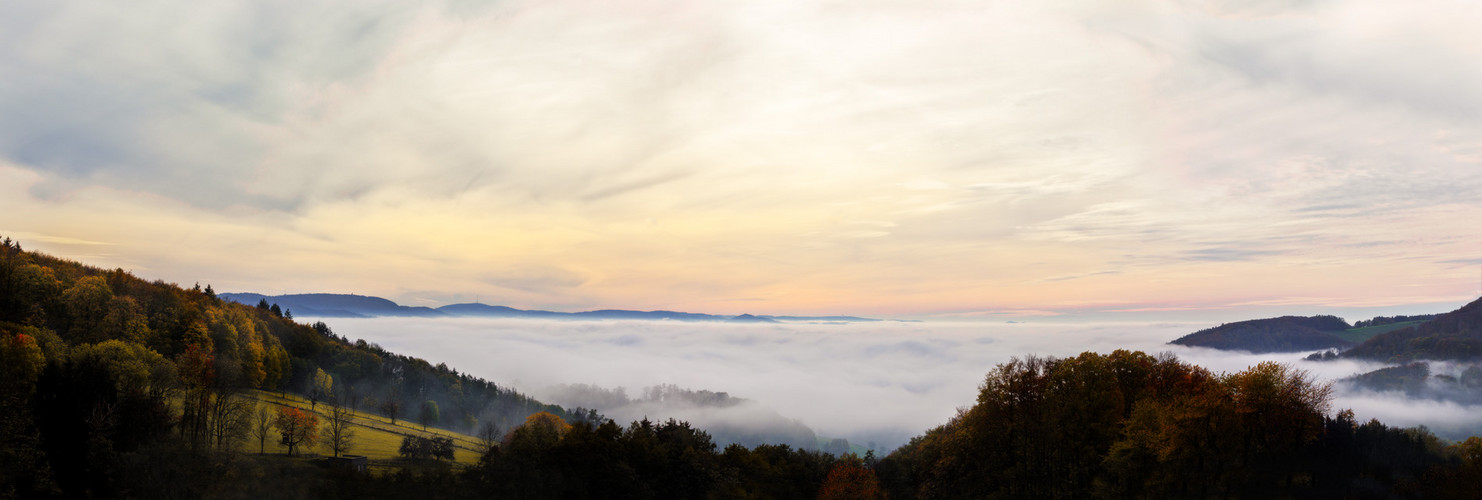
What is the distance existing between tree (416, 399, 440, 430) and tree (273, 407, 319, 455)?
54756 millimetres

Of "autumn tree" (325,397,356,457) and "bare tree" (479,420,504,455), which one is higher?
"autumn tree" (325,397,356,457)

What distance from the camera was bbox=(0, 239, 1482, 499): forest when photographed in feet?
137

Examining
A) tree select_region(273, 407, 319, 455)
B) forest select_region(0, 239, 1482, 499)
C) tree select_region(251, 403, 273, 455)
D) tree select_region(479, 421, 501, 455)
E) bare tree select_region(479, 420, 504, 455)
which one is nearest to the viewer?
forest select_region(0, 239, 1482, 499)

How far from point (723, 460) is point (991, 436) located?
26935mm

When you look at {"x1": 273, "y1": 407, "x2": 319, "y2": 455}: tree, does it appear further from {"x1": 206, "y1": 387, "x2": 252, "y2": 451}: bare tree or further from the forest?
{"x1": 206, "y1": 387, "x2": 252, "y2": 451}: bare tree

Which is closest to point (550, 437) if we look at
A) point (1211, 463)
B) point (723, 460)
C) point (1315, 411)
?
point (723, 460)

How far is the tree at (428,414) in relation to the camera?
426 feet

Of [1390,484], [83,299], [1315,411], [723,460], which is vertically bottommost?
[723,460]

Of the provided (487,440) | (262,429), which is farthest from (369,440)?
(262,429)

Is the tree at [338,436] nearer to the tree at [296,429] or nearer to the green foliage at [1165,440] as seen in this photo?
the tree at [296,429]

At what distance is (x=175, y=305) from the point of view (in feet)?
300

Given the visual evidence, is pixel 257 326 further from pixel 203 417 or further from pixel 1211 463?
pixel 1211 463

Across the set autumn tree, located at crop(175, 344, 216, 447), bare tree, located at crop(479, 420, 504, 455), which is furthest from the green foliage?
autumn tree, located at crop(175, 344, 216, 447)

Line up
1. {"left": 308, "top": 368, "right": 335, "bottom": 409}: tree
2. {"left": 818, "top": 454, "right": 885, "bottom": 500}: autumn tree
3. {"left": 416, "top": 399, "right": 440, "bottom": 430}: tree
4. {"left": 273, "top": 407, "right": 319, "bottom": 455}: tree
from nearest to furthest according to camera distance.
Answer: {"left": 818, "top": 454, "right": 885, "bottom": 500}: autumn tree < {"left": 273, "top": 407, "right": 319, "bottom": 455}: tree < {"left": 308, "top": 368, "right": 335, "bottom": 409}: tree < {"left": 416, "top": 399, "right": 440, "bottom": 430}: tree
